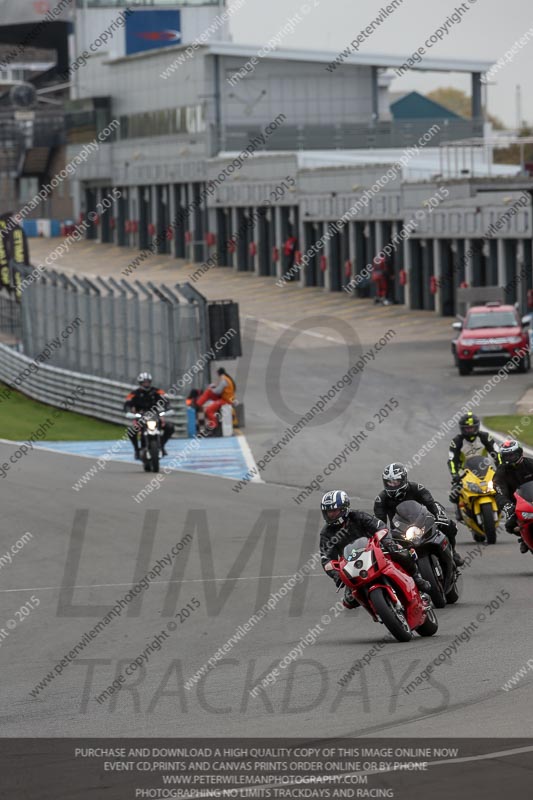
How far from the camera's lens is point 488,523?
59.5 ft

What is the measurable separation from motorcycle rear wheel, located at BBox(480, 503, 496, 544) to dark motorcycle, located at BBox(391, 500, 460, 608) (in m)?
3.65

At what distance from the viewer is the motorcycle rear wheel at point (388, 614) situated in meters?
12.5

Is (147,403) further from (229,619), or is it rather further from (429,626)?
(429,626)

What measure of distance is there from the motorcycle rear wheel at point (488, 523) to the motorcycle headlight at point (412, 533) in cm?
427

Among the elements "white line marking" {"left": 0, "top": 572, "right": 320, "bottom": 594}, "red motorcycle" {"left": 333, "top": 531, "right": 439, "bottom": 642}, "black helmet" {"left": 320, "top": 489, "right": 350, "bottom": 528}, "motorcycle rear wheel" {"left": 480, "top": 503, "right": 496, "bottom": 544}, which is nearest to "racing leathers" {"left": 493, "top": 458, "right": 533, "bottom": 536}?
"motorcycle rear wheel" {"left": 480, "top": 503, "right": 496, "bottom": 544}

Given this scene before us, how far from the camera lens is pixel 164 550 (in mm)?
18656

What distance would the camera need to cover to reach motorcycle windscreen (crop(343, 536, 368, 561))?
1269cm

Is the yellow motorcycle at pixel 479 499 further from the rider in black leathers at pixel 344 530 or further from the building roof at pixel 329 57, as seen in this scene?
the building roof at pixel 329 57

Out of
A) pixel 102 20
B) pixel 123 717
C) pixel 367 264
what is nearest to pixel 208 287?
pixel 367 264

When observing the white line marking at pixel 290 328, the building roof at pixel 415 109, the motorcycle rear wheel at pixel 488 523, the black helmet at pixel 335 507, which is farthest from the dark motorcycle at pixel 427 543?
the building roof at pixel 415 109

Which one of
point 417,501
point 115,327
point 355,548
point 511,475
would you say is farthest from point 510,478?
point 115,327

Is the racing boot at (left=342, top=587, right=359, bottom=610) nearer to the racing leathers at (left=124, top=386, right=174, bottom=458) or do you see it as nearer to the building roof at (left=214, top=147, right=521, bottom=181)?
the racing leathers at (left=124, top=386, right=174, bottom=458)

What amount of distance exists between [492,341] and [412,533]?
1070 inches
